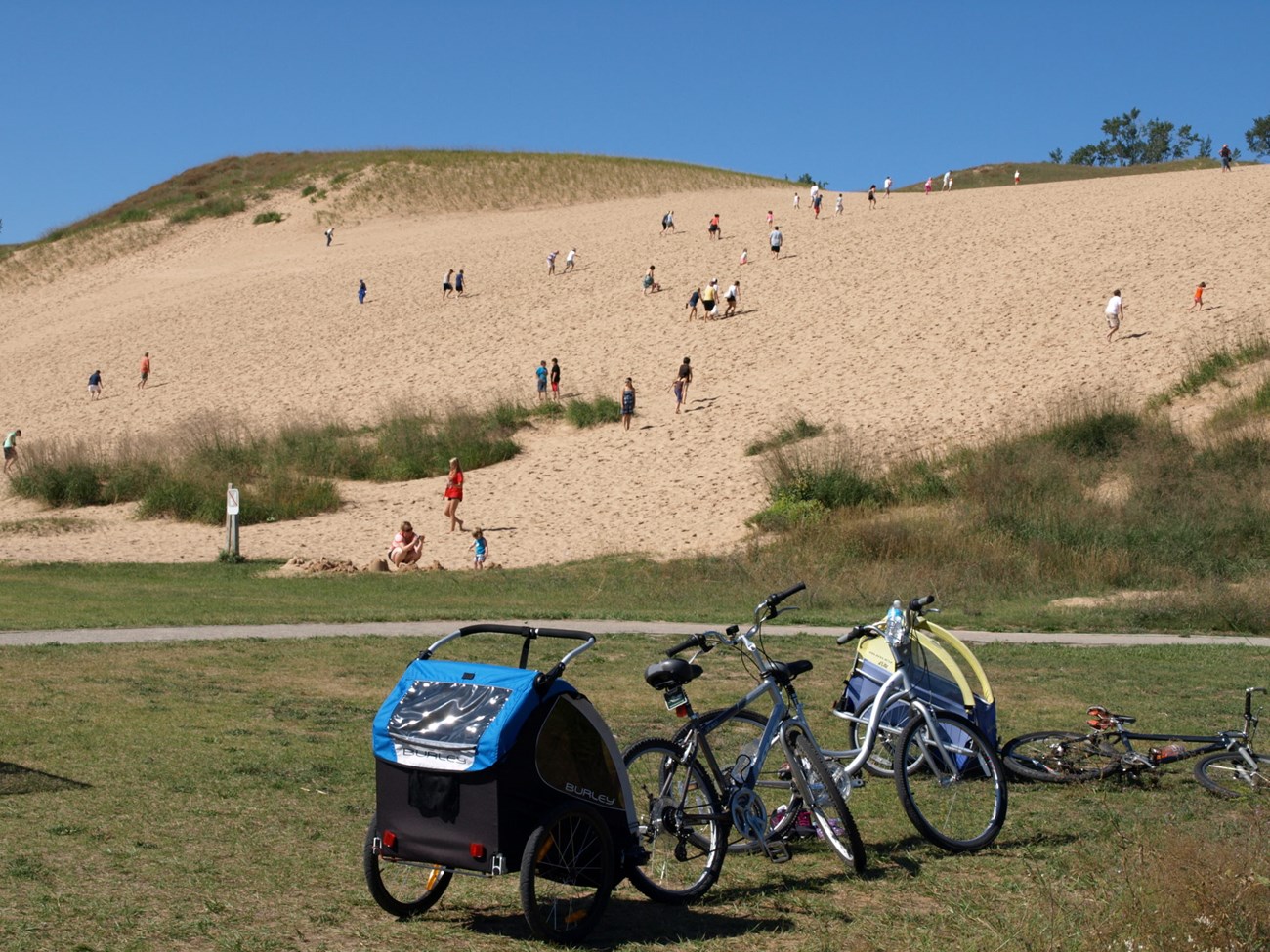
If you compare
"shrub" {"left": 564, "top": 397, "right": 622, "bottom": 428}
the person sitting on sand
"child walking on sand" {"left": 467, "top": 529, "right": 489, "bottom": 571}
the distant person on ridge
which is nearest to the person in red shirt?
"child walking on sand" {"left": 467, "top": 529, "right": 489, "bottom": 571}

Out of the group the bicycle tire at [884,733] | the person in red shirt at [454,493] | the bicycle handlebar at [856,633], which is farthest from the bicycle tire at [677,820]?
the person in red shirt at [454,493]

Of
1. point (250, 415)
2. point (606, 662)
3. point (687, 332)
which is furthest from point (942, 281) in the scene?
point (606, 662)

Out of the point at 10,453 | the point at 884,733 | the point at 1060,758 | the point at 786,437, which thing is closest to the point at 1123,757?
the point at 1060,758

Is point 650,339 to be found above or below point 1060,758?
above

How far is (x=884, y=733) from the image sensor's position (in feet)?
25.3

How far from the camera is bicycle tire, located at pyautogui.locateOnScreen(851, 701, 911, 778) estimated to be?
738cm

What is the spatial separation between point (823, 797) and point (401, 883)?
2072 mm

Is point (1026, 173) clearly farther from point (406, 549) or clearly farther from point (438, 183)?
point (406, 549)

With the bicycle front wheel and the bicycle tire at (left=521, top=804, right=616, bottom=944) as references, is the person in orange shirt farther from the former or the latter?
the bicycle tire at (left=521, top=804, right=616, bottom=944)

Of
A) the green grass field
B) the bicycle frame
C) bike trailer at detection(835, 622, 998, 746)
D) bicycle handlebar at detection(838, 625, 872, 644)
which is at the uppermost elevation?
bicycle handlebar at detection(838, 625, 872, 644)

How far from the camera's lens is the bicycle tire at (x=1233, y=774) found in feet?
25.7

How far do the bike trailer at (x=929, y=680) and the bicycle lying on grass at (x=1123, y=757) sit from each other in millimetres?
560

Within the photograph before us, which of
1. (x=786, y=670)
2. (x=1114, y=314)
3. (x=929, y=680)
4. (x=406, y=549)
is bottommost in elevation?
(x=406, y=549)

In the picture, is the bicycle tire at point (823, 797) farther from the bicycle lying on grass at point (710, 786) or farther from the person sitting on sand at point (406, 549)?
the person sitting on sand at point (406, 549)
